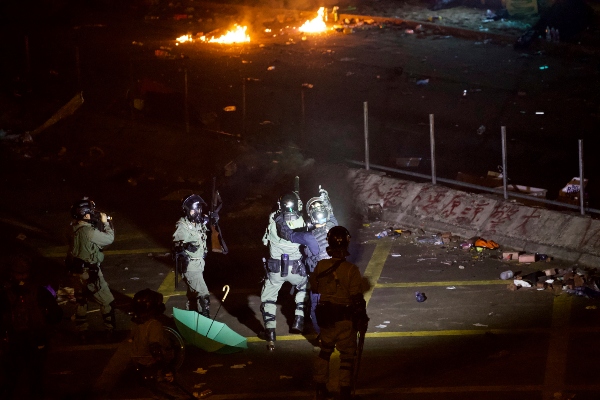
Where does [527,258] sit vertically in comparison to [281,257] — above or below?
below

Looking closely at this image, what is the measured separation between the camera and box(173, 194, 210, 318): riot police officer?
11109 millimetres

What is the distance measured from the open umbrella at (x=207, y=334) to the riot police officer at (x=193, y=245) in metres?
0.72

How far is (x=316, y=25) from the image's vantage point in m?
30.5

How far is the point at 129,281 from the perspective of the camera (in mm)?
13703

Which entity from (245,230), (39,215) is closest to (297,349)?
(245,230)

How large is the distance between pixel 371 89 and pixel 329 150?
15.8ft

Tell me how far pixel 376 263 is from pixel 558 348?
400 centimetres

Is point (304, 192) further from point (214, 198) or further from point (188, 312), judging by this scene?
point (188, 312)

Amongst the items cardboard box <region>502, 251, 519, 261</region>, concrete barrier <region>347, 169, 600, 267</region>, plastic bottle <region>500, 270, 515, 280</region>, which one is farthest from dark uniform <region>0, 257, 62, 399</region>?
concrete barrier <region>347, 169, 600, 267</region>

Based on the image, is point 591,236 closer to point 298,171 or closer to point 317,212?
point 317,212

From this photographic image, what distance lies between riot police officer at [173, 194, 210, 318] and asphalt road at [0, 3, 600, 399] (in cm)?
84

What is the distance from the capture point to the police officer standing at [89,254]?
11055mm

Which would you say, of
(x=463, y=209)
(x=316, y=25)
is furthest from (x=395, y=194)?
(x=316, y=25)

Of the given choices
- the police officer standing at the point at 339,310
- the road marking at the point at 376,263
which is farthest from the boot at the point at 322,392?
the road marking at the point at 376,263
